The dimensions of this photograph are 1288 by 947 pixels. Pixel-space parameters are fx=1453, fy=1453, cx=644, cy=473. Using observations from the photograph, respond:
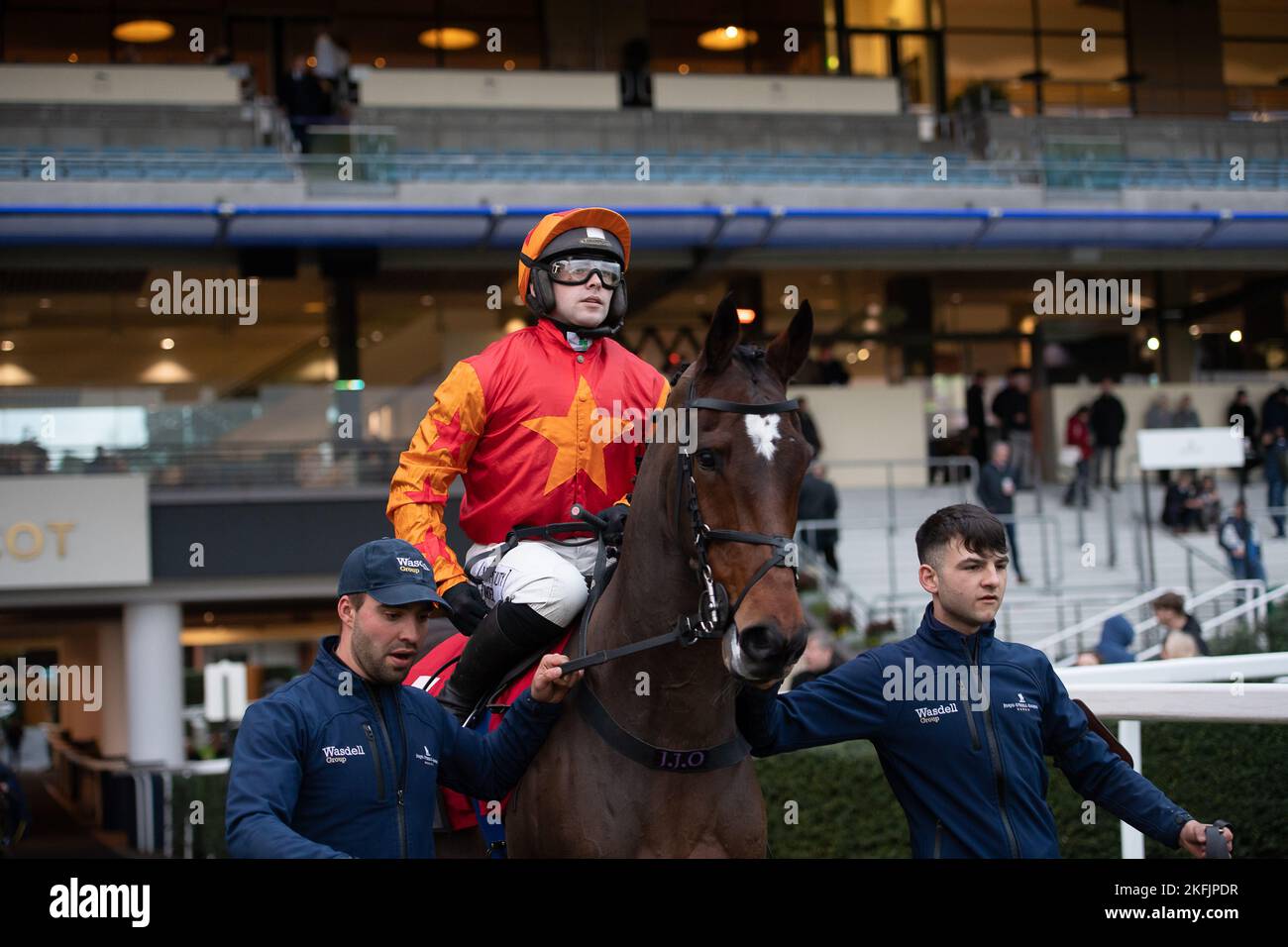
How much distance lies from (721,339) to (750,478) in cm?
31

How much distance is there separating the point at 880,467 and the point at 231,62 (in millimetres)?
9900

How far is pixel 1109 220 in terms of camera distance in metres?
17.3

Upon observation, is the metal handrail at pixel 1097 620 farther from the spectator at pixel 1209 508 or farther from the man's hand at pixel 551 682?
the man's hand at pixel 551 682

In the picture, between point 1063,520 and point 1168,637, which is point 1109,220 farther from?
point 1168,637

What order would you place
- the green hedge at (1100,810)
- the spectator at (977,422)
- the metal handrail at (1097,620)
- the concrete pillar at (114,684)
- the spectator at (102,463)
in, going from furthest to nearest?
the spectator at (977,422) → the concrete pillar at (114,684) → the spectator at (102,463) → the metal handrail at (1097,620) → the green hedge at (1100,810)

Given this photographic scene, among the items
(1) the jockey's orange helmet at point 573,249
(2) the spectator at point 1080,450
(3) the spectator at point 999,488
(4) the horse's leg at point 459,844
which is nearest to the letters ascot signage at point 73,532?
(3) the spectator at point 999,488

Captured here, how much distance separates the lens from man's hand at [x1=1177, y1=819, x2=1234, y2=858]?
259 centimetres

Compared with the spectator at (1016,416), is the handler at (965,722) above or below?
below

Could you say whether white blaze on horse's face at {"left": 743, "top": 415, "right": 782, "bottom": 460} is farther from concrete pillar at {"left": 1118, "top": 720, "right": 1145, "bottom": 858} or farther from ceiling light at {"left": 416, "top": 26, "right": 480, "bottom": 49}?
ceiling light at {"left": 416, "top": 26, "right": 480, "bottom": 49}

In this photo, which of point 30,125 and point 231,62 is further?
point 231,62

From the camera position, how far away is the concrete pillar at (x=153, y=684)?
45.5 ft

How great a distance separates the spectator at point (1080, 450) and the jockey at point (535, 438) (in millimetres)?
11297

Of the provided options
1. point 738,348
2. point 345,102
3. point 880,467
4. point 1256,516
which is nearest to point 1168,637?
point 738,348

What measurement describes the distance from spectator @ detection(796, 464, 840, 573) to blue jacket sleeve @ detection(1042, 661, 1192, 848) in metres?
9.42
